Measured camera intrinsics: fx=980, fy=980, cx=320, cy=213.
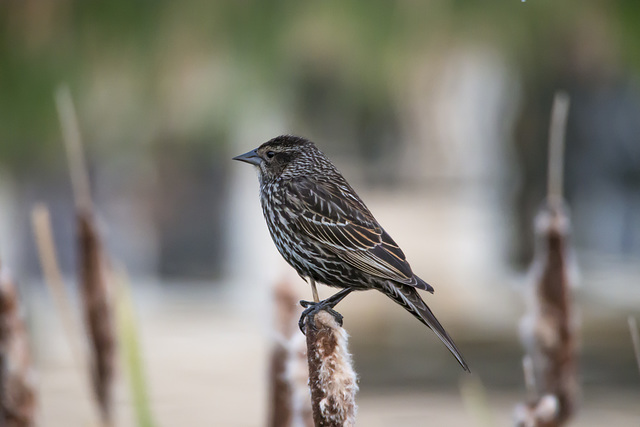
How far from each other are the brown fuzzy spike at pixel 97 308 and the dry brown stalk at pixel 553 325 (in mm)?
855

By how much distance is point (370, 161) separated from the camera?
48.4 ft

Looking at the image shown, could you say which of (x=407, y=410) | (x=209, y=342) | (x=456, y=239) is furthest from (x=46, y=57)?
(x=456, y=239)

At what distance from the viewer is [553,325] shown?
2.12m

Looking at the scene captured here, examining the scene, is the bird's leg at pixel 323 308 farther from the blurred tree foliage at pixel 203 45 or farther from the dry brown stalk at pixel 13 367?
the blurred tree foliage at pixel 203 45

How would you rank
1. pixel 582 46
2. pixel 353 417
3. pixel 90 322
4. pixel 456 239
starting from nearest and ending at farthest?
pixel 353 417
pixel 90 322
pixel 582 46
pixel 456 239

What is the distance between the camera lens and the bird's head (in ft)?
7.37

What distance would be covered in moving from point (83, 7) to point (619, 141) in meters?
10.2

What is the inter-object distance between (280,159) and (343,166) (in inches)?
465

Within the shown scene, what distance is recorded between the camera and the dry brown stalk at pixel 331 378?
138 cm

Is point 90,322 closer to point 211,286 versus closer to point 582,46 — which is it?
point 582,46

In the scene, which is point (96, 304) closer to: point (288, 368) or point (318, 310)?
point (288, 368)

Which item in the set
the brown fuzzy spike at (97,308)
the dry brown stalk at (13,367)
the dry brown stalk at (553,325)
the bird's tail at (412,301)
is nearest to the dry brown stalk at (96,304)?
the brown fuzzy spike at (97,308)

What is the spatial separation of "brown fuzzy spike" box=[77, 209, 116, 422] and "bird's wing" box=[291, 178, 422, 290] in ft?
1.45

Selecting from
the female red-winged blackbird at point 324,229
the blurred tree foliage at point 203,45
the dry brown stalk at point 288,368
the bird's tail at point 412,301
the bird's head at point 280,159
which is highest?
the blurred tree foliage at point 203,45
